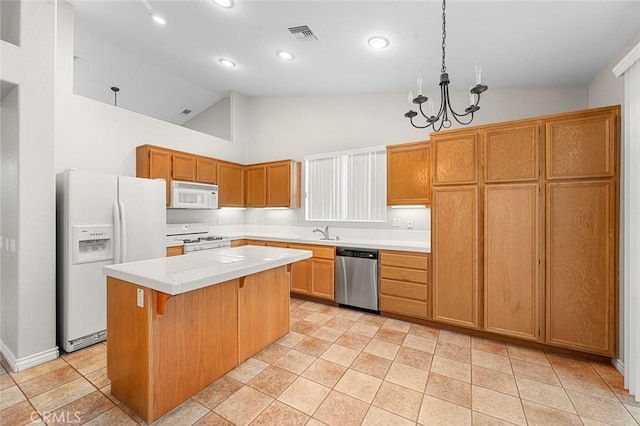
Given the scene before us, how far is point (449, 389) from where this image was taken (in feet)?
6.92

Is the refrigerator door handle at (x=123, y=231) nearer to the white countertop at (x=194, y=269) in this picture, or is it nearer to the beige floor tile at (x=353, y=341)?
the white countertop at (x=194, y=269)

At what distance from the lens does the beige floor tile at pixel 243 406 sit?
1.78 metres

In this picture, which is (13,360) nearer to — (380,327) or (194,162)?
(194,162)

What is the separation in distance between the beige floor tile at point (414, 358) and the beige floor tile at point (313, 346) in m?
0.70

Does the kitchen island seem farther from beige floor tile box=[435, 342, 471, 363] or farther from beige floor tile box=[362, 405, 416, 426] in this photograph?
beige floor tile box=[435, 342, 471, 363]

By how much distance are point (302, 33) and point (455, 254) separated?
115 inches

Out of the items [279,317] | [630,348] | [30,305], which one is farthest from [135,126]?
[630,348]

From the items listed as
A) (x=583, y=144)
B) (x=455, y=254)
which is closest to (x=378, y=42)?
(x=583, y=144)

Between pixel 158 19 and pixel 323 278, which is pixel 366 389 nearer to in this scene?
pixel 323 278

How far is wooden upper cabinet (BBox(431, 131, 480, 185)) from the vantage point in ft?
9.70

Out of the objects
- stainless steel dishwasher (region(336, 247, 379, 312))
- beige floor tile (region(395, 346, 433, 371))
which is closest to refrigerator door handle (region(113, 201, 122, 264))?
stainless steel dishwasher (region(336, 247, 379, 312))

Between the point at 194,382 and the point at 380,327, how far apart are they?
2059mm

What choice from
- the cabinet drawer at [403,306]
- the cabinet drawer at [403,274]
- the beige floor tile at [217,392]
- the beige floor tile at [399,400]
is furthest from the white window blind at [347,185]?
the beige floor tile at [217,392]

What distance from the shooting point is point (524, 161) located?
273 cm
